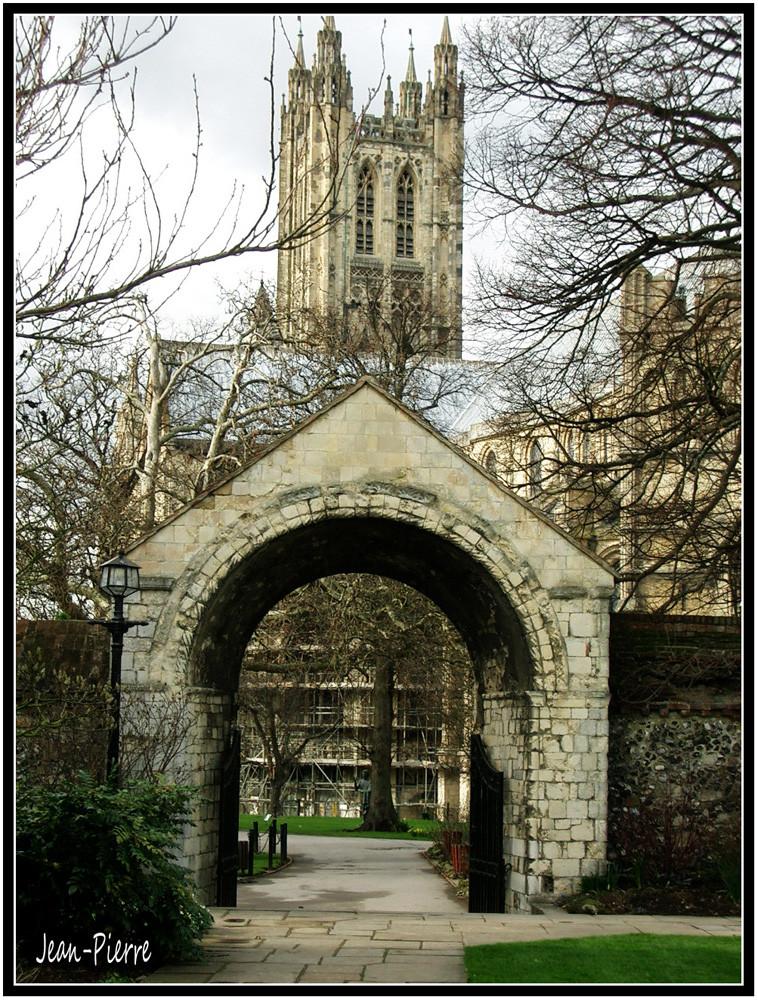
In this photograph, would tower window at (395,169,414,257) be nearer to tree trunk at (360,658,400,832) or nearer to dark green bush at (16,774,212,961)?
tree trunk at (360,658,400,832)

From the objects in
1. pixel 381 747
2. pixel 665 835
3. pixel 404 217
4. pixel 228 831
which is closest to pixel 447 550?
pixel 665 835

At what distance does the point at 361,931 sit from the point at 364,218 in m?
67.1

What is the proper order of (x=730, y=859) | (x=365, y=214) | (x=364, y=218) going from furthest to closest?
(x=365, y=214), (x=364, y=218), (x=730, y=859)

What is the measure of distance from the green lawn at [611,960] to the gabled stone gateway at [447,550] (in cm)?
293

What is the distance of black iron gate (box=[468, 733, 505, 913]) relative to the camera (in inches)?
600

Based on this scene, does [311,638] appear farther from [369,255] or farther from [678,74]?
[369,255]

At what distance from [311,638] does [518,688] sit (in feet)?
43.2

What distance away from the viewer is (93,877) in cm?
992

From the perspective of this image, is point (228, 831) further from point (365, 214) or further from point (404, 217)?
point (404, 217)

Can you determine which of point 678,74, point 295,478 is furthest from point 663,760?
point 678,74

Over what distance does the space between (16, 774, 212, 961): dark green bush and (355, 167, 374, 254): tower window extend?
222 ft

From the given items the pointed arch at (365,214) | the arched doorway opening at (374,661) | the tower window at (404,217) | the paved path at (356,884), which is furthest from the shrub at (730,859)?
the tower window at (404,217)

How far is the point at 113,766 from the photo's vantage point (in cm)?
1148

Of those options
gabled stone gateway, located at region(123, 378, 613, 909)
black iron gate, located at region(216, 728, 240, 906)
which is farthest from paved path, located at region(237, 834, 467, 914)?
gabled stone gateway, located at region(123, 378, 613, 909)
